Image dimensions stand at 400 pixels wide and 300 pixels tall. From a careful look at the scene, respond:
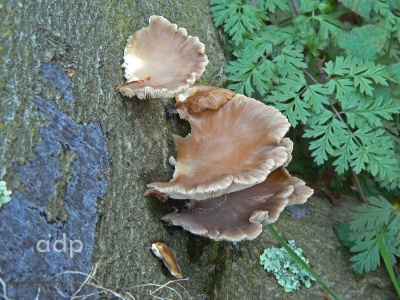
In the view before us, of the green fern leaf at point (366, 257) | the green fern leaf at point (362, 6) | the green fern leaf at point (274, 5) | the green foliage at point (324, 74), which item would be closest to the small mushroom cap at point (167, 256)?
the green foliage at point (324, 74)

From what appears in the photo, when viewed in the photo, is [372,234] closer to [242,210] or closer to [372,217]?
[372,217]

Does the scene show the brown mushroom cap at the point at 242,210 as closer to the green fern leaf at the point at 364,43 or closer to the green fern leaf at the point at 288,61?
the green fern leaf at the point at 288,61

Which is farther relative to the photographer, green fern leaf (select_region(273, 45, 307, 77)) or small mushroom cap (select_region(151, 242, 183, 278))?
green fern leaf (select_region(273, 45, 307, 77))

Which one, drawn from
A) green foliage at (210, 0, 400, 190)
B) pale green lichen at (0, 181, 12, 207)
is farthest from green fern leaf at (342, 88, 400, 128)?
pale green lichen at (0, 181, 12, 207)

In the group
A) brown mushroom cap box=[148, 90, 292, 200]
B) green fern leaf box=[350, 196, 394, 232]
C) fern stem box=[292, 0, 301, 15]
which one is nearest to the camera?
brown mushroom cap box=[148, 90, 292, 200]

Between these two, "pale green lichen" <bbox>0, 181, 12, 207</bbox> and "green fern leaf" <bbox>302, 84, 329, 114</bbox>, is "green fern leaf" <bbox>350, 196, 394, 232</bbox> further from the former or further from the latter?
"pale green lichen" <bbox>0, 181, 12, 207</bbox>

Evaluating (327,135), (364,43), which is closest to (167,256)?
(327,135)

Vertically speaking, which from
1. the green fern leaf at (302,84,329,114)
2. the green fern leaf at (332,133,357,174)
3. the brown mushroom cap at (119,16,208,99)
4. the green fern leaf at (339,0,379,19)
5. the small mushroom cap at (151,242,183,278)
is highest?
the brown mushroom cap at (119,16,208,99)
